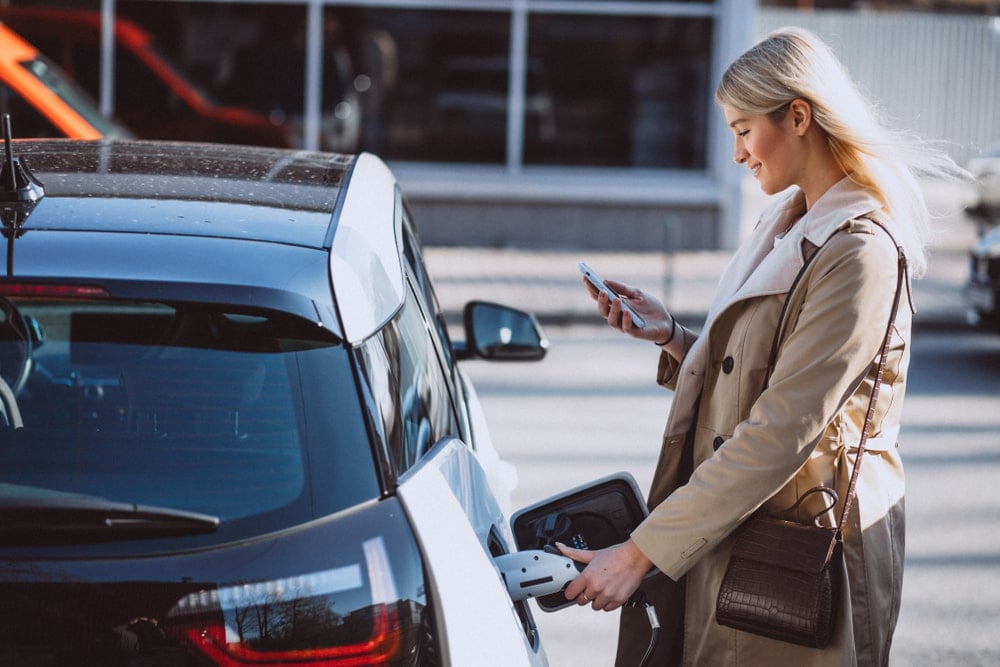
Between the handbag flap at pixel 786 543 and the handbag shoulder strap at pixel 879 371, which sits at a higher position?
the handbag shoulder strap at pixel 879 371

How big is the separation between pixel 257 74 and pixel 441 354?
451 inches

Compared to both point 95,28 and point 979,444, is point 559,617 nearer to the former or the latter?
point 979,444

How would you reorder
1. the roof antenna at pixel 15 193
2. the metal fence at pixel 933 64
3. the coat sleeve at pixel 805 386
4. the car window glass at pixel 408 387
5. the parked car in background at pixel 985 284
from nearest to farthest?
the car window glass at pixel 408 387 → the roof antenna at pixel 15 193 → the coat sleeve at pixel 805 386 → the parked car in background at pixel 985 284 → the metal fence at pixel 933 64

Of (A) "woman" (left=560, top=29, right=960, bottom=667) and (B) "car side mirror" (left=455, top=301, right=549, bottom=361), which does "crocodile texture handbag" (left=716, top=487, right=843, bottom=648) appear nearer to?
(A) "woman" (left=560, top=29, right=960, bottom=667)

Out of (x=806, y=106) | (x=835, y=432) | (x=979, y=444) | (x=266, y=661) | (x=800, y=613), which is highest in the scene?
(x=806, y=106)

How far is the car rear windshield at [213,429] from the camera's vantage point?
1.97 meters

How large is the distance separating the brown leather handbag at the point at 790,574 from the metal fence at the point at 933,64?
64.2 ft

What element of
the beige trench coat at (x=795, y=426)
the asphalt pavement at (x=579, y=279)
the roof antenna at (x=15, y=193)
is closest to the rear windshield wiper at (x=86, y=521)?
the roof antenna at (x=15, y=193)

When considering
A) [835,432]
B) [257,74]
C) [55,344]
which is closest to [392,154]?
[257,74]

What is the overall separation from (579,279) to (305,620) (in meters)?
10.3

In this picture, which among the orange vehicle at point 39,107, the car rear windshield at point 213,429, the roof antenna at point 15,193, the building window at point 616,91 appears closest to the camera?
the car rear windshield at point 213,429

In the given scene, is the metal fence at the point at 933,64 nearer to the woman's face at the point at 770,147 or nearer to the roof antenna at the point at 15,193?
the woman's face at the point at 770,147

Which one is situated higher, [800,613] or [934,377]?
[800,613]

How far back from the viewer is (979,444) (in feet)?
24.8
